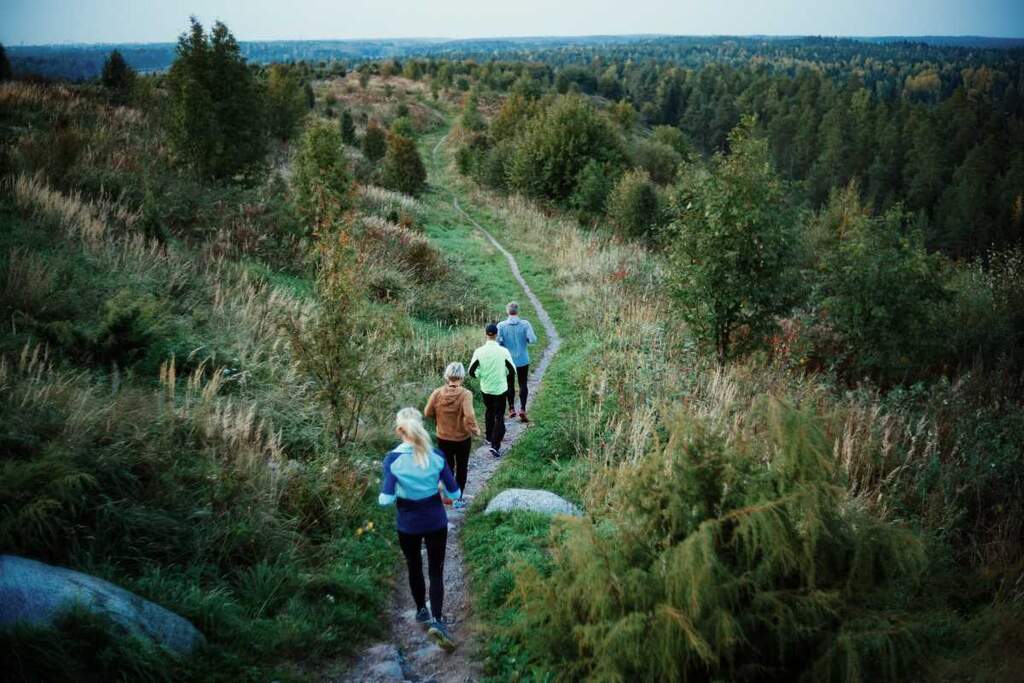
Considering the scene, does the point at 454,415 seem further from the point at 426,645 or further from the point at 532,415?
the point at 532,415

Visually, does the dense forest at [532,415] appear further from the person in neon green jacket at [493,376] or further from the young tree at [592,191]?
the young tree at [592,191]

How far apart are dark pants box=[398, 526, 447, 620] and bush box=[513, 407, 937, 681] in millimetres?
1257

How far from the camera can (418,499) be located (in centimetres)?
504

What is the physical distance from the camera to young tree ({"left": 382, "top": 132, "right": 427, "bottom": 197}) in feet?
100

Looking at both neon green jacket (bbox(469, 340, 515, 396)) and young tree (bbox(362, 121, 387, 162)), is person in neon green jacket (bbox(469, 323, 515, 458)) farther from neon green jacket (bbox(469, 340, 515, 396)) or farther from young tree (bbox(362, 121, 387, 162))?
young tree (bbox(362, 121, 387, 162))

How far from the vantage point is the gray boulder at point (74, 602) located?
149 inches

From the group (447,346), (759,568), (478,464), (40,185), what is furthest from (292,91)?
(759,568)

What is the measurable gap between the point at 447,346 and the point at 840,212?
46.5 m

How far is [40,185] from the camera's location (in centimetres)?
1132

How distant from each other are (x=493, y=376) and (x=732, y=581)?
532 cm

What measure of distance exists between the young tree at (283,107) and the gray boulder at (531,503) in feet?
95.1

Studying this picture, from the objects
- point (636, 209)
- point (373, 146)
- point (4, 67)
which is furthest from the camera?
point (373, 146)

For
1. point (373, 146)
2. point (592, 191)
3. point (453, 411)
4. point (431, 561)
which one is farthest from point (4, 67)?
point (431, 561)

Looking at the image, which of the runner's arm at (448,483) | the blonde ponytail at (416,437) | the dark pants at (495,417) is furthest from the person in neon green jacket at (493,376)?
the blonde ponytail at (416,437)
